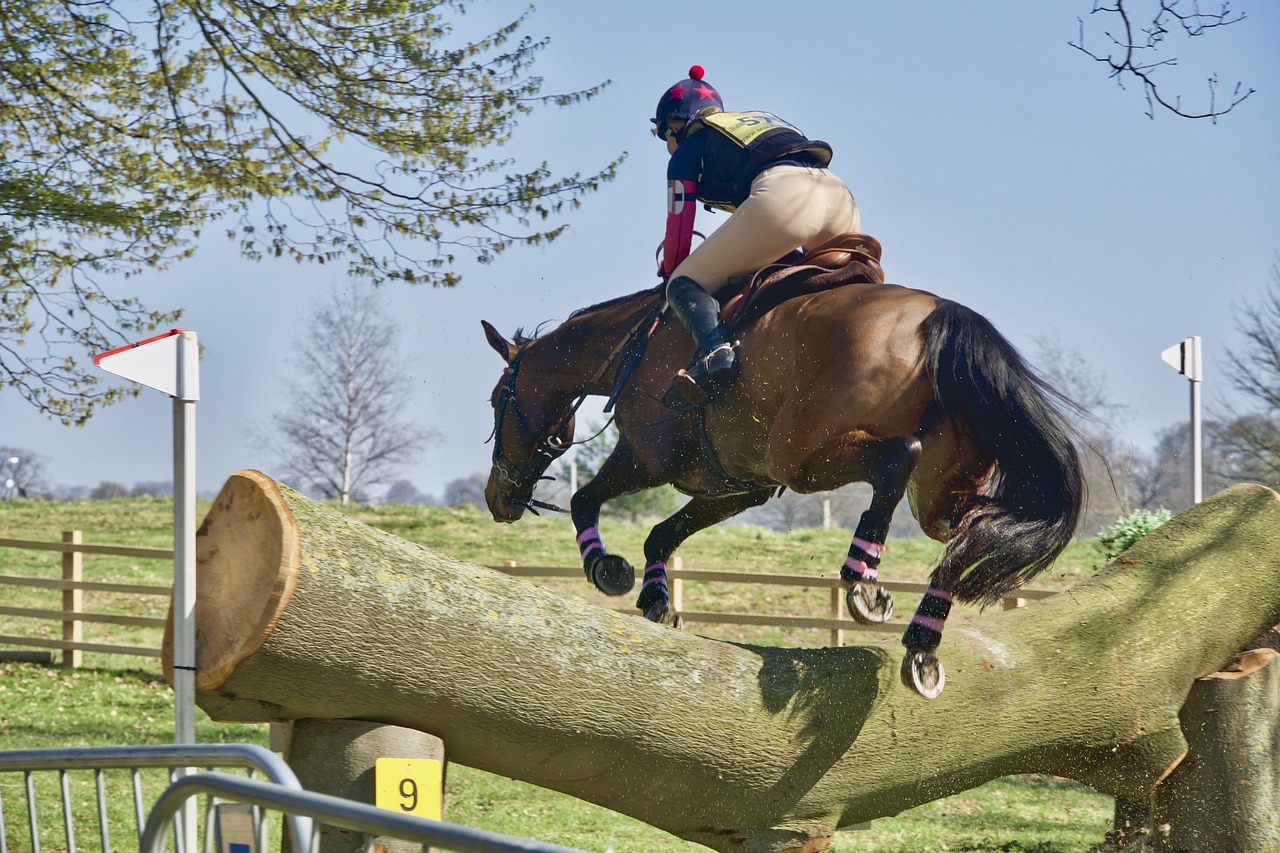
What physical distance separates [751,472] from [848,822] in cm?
132

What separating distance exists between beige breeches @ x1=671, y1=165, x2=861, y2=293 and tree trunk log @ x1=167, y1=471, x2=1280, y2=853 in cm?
146

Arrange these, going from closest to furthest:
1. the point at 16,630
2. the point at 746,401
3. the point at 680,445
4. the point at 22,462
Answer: the point at 746,401
the point at 680,445
the point at 16,630
the point at 22,462

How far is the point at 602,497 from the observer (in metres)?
4.86

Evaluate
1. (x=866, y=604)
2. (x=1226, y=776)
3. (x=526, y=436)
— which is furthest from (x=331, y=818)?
(x=1226, y=776)

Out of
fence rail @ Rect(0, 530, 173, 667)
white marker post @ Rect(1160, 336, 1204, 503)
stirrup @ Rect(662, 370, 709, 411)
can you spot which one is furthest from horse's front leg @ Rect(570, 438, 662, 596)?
fence rail @ Rect(0, 530, 173, 667)

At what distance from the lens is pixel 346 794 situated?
3273 millimetres

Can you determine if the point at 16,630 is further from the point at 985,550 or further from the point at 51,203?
the point at 985,550

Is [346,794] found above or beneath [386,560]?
beneath

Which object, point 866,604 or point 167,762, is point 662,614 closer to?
point 866,604

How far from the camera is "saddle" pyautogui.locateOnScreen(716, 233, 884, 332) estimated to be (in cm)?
434

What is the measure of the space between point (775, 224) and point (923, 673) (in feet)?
5.63

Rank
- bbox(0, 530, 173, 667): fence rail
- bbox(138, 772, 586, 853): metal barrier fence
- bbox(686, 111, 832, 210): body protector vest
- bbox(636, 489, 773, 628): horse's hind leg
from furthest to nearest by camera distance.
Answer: bbox(0, 530, 173, 667): fence rail, bbox(636, 489, 773, 628): horse's hind leg, bbox(686, 111, 832, 210): body protector vest, bbox(138, 772, 586, 853): metal barrier fence

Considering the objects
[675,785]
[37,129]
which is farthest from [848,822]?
[37,129]

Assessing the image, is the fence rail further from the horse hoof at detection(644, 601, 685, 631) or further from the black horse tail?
the black horse tail
